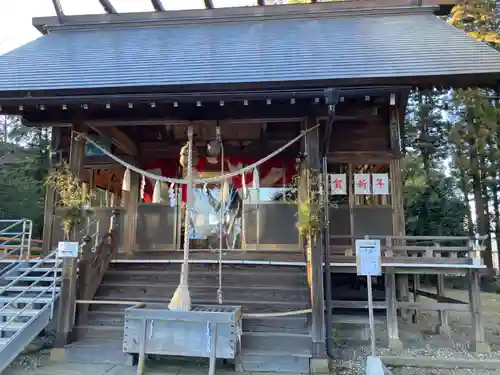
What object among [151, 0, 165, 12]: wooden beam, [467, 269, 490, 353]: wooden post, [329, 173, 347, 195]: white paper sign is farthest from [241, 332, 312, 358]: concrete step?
[151, 0, 165, 12]: wooden beam

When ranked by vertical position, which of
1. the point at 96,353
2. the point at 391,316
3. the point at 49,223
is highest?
the point at 49,223

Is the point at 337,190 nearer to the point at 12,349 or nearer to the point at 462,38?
the point at 462,38

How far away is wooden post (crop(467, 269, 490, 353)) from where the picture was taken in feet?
21.8

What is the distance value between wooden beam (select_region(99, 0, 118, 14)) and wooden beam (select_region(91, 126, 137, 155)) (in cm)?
407

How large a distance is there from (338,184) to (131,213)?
456cm

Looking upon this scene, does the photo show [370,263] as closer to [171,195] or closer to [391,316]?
[391,316]

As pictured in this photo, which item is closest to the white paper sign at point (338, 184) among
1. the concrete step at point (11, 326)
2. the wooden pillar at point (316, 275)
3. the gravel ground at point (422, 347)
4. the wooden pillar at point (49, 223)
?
the wooden pillar at point (316, 275)

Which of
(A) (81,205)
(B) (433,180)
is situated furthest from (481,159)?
(A) (81,205)

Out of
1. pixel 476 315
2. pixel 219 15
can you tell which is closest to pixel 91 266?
pixel 476 315

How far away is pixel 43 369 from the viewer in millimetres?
5203

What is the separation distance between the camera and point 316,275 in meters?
5.66

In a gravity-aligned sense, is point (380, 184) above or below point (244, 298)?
above

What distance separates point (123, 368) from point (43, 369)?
105 centimetres

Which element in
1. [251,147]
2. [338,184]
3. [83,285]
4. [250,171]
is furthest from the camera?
[250,171]
